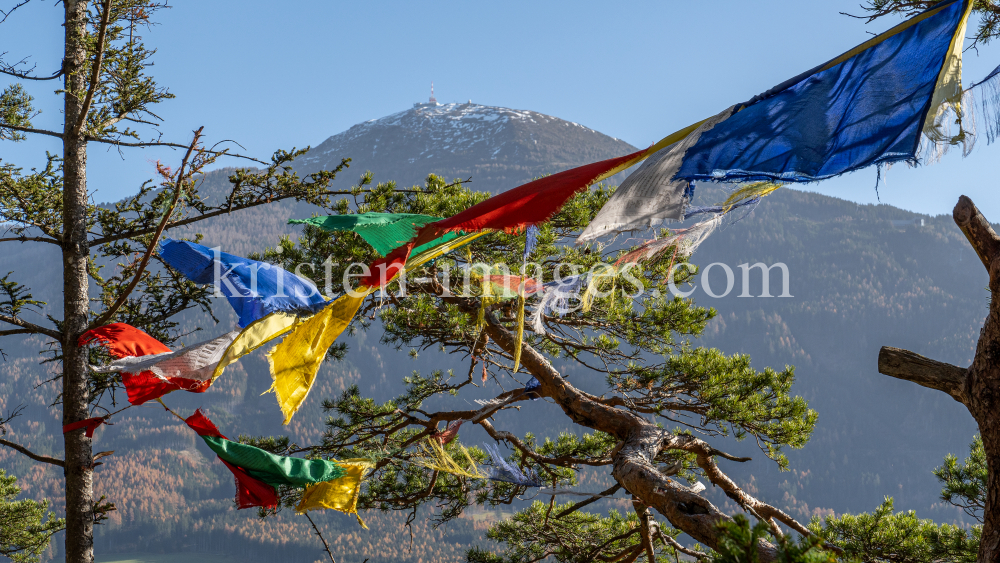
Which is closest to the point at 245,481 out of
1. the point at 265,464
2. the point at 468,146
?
the point at 265,464

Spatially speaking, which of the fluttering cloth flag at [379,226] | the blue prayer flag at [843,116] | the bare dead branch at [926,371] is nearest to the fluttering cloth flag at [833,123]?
the blue prayer flag at [843,116]

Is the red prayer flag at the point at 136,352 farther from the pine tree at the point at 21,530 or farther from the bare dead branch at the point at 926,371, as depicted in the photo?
the pine tree at the point at 21,530

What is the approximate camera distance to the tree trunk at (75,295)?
3.13 meters

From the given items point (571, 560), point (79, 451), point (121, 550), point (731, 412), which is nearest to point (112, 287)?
point (79, 451)

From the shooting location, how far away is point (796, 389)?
50.6 metres

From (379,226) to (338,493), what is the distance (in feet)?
4.39

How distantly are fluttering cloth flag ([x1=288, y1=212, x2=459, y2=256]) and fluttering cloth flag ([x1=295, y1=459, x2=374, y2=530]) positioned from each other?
3.79 feet

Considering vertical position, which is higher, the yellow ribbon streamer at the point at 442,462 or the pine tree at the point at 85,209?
the pine tree at the point at 85,209

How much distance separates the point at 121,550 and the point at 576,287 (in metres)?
65.9

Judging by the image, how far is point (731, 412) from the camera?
374 centimetres

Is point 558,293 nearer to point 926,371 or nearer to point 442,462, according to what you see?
point 442,462

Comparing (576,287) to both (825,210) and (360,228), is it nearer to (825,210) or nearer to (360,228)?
(360,228)

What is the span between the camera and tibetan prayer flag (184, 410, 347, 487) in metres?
2.88

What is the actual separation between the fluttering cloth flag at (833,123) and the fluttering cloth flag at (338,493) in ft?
6.32
